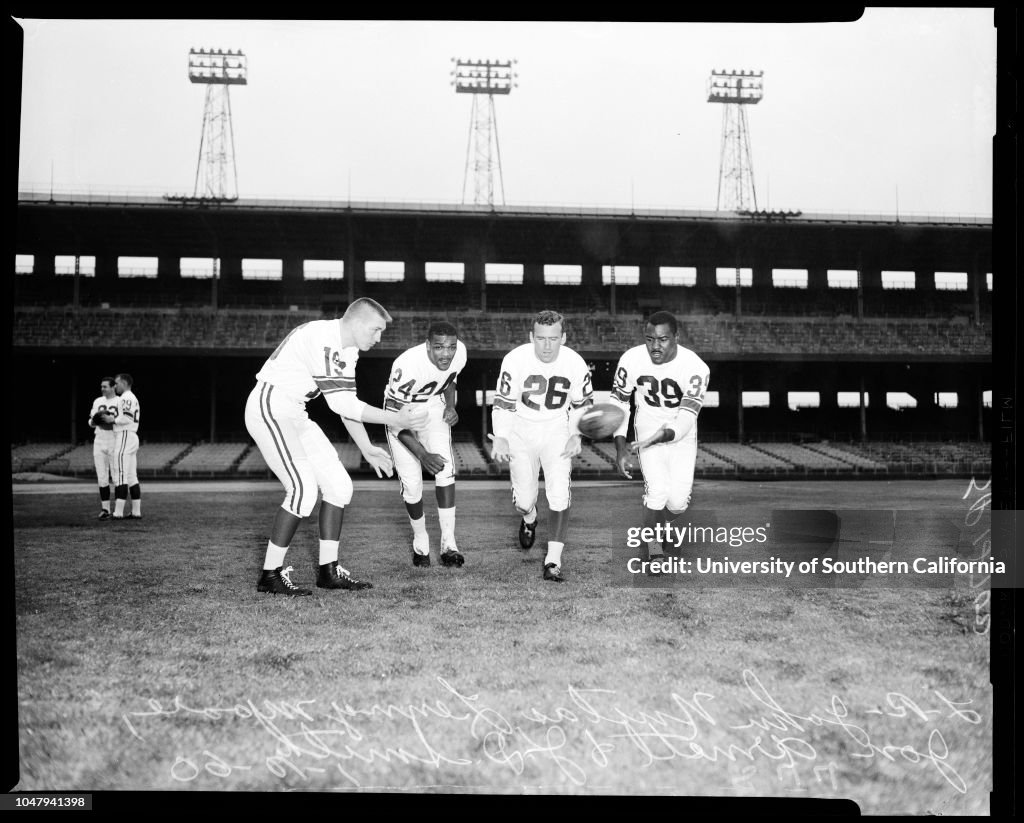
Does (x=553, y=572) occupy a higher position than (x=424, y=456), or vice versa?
(x=424, y=456)

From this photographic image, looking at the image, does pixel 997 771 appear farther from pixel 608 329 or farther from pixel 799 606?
pixel 608 329

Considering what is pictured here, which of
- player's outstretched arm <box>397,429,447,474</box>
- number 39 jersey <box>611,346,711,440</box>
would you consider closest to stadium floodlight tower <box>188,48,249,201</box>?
player's outstretched arm <box>397,429,447,474</box>

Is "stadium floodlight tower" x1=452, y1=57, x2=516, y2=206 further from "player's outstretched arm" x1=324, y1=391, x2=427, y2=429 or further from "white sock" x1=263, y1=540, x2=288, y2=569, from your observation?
"white sock" x1=263, y1=540, x2=288, y2=569

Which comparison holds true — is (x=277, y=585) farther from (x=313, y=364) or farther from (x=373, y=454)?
(x=313, y=364)

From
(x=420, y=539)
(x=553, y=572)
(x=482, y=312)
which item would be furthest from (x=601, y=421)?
(x=482, y=312)

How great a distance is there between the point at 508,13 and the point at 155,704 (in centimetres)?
344

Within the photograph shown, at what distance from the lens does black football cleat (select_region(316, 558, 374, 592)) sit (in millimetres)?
4254

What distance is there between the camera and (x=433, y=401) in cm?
531

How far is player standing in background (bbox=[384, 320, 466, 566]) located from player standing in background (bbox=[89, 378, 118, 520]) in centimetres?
204

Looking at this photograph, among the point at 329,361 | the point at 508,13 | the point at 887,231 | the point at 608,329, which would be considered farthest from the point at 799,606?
the point at 608,329

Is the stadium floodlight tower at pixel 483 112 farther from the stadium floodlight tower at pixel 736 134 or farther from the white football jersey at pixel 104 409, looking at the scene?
the white football jersey at pixel 104 409

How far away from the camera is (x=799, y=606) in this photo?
339 centimetres

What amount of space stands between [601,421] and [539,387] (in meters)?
0.55

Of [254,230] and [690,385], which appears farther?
[254,230]
